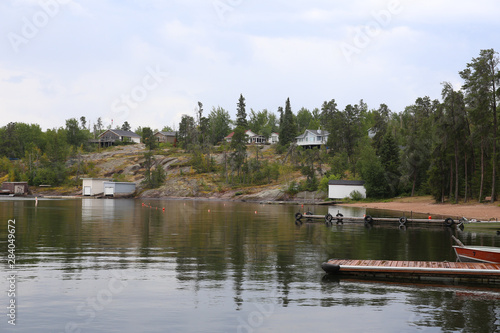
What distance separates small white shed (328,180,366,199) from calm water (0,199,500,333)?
238 feet

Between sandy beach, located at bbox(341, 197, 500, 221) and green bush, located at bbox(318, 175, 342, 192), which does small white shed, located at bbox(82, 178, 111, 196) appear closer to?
green bush, located at bbox(318, 175, 342, 192)

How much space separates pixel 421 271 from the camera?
25.9 m

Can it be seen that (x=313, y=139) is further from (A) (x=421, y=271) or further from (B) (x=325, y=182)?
(A) (x=421, y=271)

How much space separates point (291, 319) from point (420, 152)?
94765 millimetres

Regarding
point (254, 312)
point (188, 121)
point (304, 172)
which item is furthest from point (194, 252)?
point (188, 121)

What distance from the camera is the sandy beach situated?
68456mm

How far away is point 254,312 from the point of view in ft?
65.6

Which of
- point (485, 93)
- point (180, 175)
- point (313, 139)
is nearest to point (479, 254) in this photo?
point (485, 93)

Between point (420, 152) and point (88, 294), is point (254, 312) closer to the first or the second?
point (88, 294)

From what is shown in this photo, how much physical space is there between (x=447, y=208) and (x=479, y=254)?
57178mm

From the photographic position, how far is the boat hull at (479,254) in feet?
91.7

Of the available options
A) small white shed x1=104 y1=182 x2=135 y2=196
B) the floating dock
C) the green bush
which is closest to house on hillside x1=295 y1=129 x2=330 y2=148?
the green bush

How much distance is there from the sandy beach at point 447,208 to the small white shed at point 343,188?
1021 cm

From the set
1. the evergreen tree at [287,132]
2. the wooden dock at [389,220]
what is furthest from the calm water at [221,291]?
the evergreen tree at [287,132]
